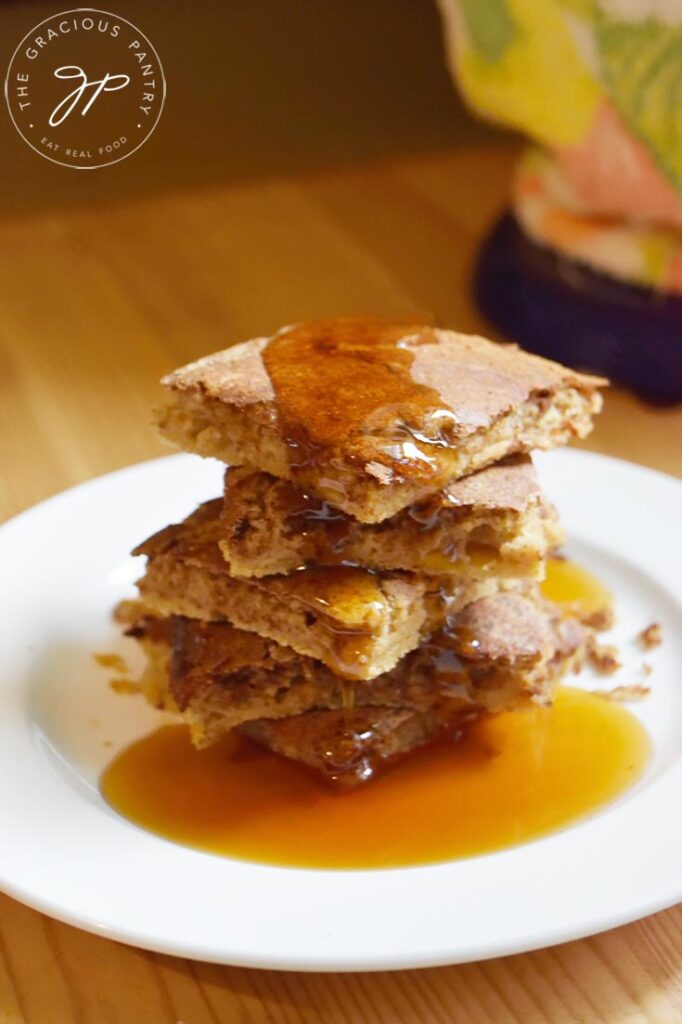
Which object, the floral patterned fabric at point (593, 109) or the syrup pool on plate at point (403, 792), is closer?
the syrup pool on plate at point (403, 792)

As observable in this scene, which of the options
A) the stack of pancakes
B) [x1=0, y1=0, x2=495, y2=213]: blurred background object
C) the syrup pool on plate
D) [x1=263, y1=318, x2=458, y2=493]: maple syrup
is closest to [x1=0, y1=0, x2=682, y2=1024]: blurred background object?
[x1=0, y1=0, x2=495, y2=213]: blurred background object

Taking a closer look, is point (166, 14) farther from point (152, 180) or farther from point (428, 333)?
point (428, 333)

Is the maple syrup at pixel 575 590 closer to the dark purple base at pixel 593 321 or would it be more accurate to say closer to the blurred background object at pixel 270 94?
the dark purple base at pixel 593 321

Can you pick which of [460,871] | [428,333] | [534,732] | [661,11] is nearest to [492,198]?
[661,11]

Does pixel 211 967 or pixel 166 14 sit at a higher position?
pixel 166 14

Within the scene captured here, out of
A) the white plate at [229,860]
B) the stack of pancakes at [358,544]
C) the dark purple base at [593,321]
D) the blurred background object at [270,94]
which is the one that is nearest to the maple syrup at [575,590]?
the white plate at [229,860]

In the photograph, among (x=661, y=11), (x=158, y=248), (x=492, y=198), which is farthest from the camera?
(x=492, y=198)

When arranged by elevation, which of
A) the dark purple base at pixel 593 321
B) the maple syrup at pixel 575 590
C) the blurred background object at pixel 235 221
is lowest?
the maple syrup at pixel 575 590
